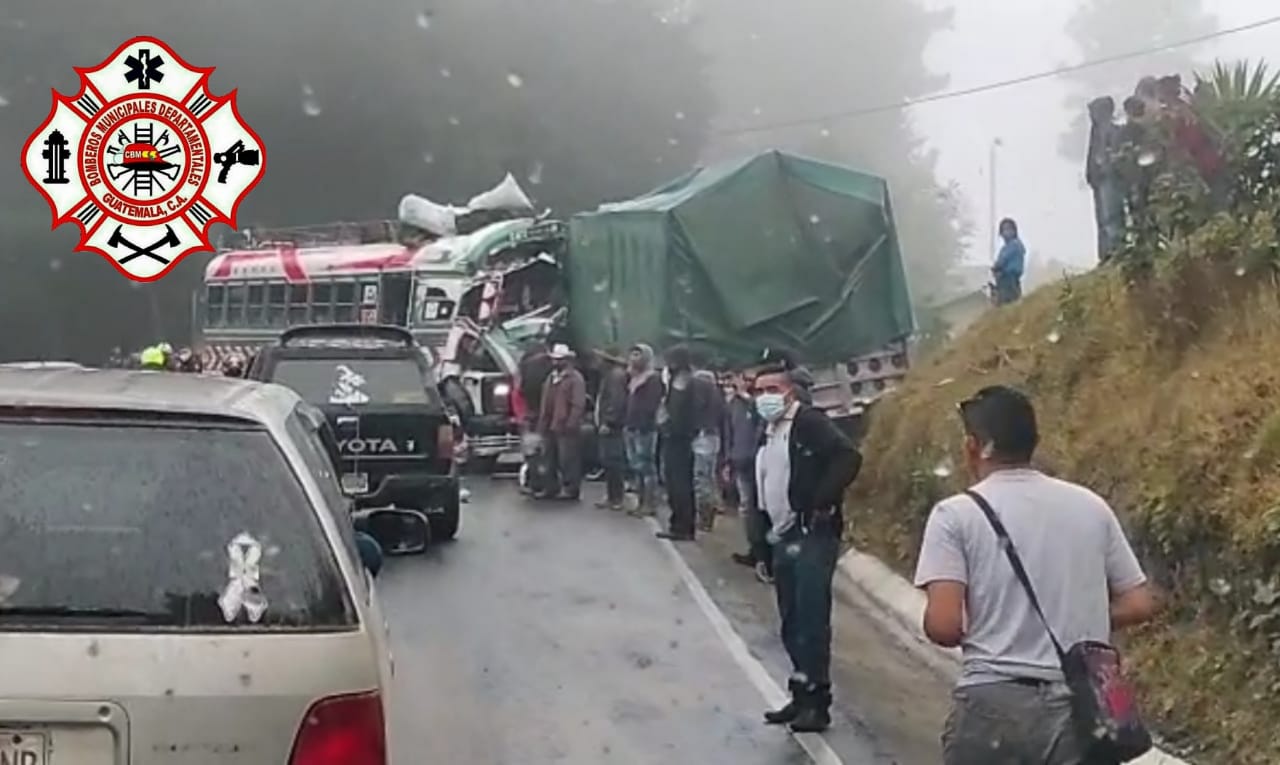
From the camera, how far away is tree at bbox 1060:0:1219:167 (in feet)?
240

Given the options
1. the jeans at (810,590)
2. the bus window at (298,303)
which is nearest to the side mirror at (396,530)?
the jeans at (810,590)

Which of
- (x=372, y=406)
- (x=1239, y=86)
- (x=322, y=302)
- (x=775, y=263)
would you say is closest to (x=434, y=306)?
(x=322, y=302)

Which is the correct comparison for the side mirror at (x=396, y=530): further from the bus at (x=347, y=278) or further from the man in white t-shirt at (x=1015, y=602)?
the bus at (x=347, y=278)

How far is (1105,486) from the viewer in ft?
35.9

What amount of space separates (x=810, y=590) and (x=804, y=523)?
12.4 inches

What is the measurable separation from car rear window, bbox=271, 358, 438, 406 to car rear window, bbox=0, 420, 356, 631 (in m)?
11.3

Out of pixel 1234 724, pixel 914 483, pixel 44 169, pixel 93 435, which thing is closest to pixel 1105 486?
pixel 1234 724

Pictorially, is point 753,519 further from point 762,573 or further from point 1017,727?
point 1017,727

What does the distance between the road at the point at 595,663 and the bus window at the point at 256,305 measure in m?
16.2

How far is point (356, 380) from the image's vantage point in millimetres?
15695

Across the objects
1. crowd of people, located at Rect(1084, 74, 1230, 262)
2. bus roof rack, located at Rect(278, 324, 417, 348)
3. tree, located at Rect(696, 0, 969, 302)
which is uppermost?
tree, located at Rect(696, 0, 969, 302)

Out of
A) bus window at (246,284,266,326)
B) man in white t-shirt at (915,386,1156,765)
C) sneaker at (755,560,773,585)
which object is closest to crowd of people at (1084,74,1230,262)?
sneaker at (755,560,773,585)

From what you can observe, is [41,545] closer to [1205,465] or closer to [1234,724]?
[1234,724]

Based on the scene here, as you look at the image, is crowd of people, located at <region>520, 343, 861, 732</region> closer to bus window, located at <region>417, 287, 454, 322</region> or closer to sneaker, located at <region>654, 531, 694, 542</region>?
sneaker, located at <region>654, 531, 694, 542</region>
